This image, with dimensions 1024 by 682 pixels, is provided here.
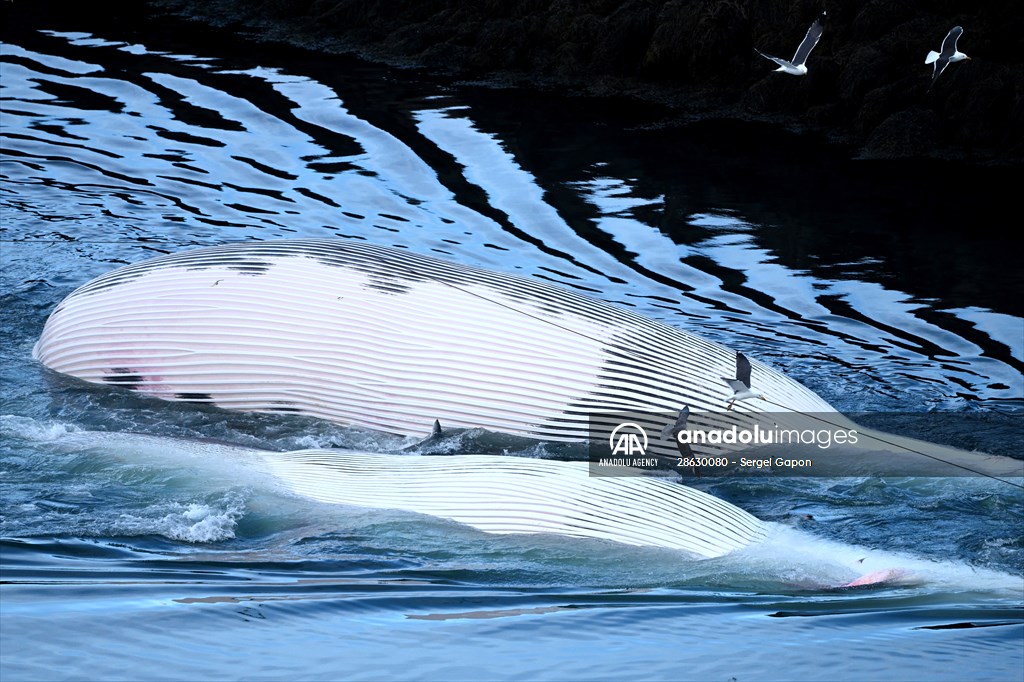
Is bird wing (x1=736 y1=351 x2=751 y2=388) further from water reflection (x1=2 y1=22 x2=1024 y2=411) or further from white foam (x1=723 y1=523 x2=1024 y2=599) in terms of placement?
water reflection (x1=2 y1=22 x2=1024 y2=411)

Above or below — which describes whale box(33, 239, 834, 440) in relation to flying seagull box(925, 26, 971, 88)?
below

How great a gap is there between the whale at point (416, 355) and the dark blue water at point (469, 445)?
18 cm

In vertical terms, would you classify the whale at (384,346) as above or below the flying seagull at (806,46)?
below

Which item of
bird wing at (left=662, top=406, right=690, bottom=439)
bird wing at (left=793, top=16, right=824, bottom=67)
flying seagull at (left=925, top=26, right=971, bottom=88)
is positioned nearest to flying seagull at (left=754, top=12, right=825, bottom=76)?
bird wing at (left=793, top=16, right=824, bottom=67)

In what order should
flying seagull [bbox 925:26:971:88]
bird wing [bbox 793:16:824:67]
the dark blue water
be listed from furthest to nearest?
1. flying seagull [bbox 925:26:971:88]
2. bird wing [bbox 793:16:824:67]
3. the dark blue water

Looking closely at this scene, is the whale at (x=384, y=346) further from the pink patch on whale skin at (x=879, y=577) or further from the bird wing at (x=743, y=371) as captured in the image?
the pink patch on whale skin at (x=879, y=577)

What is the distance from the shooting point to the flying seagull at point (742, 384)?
6.70m

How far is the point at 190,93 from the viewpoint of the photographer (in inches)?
607

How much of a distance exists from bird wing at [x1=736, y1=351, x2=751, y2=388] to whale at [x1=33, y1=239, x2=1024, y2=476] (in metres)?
0.08

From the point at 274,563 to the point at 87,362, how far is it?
9.08ft

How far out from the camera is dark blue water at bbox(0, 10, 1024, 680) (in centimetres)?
375

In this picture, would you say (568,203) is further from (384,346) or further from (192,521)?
(192,521)

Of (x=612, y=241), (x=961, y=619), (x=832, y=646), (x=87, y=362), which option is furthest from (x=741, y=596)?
(x=612, y=241)

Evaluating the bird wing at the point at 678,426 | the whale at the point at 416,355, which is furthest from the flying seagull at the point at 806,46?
the bird wing at the point at 678,426
